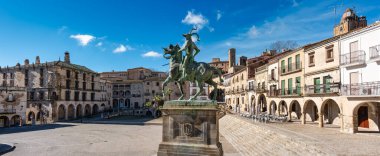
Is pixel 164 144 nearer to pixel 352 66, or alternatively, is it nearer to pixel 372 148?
pixel 372 148

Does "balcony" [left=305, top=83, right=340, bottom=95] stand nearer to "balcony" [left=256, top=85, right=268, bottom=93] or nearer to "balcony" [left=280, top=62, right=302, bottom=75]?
"balcony" [left=280, top=62, right=302, bottom=75]

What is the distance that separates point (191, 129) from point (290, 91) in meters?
23.4

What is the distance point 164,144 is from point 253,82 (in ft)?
111

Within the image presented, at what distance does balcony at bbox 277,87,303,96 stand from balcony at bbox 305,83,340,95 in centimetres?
159

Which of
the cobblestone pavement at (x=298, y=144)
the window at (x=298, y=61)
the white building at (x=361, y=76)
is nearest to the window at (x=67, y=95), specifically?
the cobblestone pavement at (x=298, y=144)

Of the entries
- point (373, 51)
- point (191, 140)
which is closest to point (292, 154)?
point (191, 140)

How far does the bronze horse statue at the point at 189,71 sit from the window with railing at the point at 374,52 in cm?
1515

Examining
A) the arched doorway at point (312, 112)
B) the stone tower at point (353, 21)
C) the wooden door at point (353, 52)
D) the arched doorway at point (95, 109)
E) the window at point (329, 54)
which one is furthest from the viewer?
the arched doorway at point (95, 109)

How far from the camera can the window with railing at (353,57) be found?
2068cm

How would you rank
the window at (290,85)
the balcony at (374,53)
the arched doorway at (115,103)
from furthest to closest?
the arched doorway at (115,103)
the window at (290,85)
the balcony at (374,53)

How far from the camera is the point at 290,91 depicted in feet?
102

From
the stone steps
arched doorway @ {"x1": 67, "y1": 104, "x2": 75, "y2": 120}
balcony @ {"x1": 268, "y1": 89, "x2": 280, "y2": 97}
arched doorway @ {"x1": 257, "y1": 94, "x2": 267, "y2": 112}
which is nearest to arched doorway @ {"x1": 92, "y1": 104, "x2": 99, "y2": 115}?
arched doorway @ {"x1": 67, "y1": 104, "x2": 75, "y2": 120}

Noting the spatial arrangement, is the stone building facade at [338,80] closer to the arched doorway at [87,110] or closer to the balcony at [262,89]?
the balcony at [262,89]

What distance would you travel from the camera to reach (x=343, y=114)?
20.9 meters
